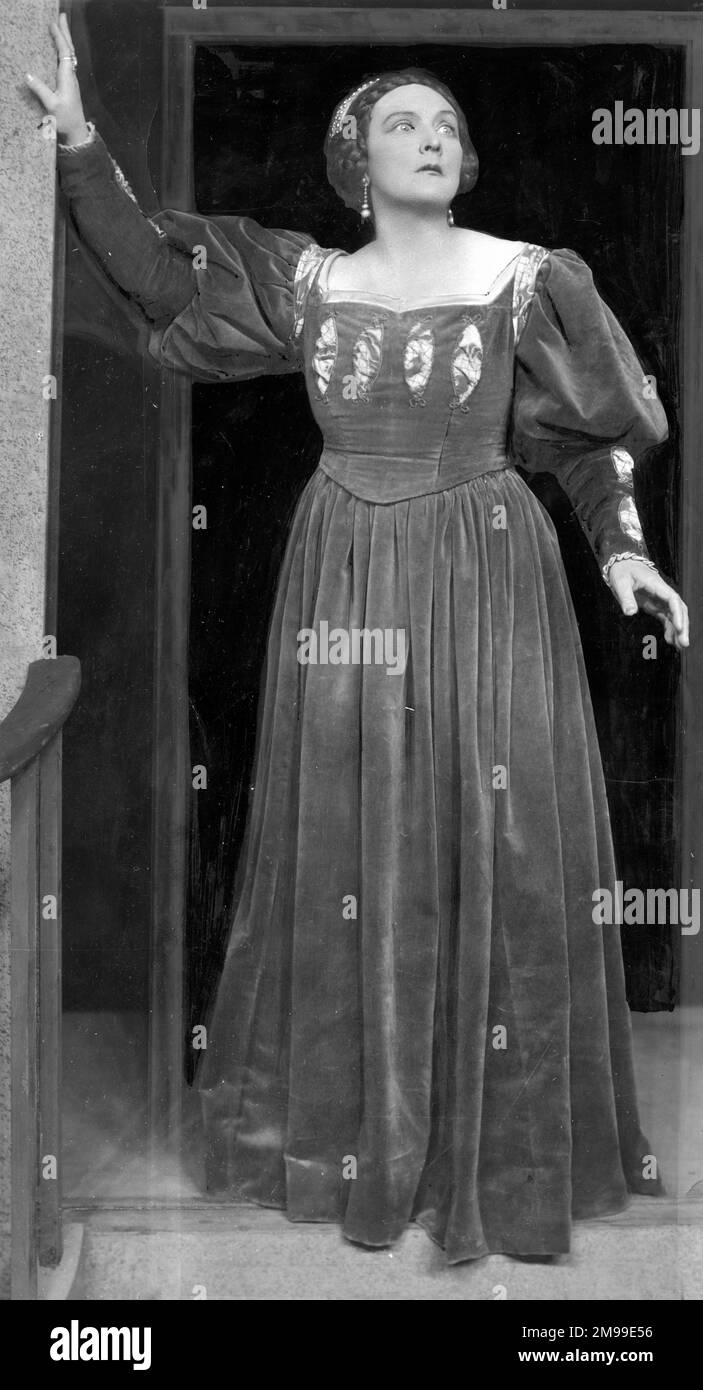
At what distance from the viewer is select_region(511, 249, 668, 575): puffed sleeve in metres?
3.23

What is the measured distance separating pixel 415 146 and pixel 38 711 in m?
1.37

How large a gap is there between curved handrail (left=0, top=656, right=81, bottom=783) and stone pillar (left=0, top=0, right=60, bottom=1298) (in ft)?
0.26

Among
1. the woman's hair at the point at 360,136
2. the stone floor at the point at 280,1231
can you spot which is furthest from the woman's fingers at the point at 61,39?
the stone floor at the point at 280,1231

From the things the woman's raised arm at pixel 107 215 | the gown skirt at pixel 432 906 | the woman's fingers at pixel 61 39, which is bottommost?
the gown skirt at pixel 432 906

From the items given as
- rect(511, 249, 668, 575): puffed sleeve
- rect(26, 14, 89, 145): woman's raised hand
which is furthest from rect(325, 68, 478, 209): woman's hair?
rect(26, 14, 89, 145): woman's raised hand

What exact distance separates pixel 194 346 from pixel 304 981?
1.33 metres

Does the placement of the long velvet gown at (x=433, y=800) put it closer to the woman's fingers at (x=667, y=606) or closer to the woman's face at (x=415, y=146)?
the woman's fingers at (x=667, y=606)

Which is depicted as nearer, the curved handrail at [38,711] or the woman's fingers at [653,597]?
the curved handrail at [38,711]

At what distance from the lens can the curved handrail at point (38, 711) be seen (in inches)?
119

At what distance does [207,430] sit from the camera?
3287mm

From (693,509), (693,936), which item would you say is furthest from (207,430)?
(693,936)

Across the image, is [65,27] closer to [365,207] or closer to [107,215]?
[107,215]

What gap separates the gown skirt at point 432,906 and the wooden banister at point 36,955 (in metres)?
0.39

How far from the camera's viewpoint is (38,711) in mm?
3111
